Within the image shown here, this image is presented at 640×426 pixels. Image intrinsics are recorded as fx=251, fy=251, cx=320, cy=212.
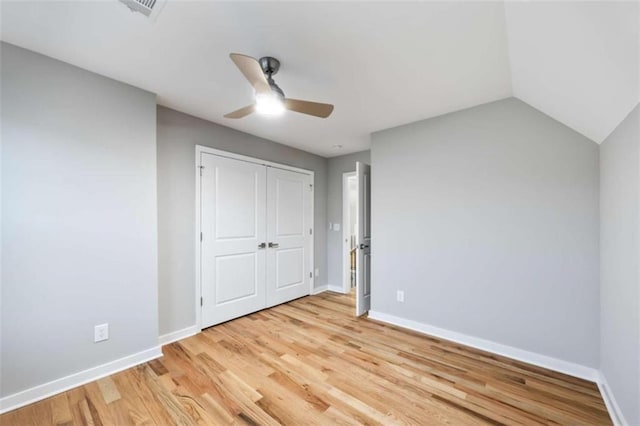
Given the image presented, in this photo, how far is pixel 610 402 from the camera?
1.66 m

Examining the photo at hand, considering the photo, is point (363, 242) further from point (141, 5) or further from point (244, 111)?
point (141, 5)

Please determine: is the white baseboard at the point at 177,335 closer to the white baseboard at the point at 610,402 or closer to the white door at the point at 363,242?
the white door at the point at 363,242

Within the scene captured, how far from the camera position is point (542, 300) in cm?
216

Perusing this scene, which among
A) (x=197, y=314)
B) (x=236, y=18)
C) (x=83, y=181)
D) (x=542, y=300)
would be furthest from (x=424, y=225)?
(x=83, y=181)

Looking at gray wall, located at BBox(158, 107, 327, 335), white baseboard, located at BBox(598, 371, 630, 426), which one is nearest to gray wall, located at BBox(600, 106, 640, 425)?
white baseboard, located at BBox(598, 371, 630, 426)

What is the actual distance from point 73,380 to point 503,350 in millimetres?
3564

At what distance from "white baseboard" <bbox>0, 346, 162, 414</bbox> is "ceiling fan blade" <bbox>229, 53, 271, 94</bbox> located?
241 centimetres

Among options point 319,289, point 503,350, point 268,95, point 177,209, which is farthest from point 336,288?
point 268,95

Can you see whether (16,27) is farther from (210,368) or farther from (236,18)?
(210,368)

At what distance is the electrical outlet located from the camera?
77.9 inches

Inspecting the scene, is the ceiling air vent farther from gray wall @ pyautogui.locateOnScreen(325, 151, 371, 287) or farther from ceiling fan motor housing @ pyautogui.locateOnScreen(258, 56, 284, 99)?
gray wall @ pyautogui.locateOnScreen(325, 151, 371, 287)

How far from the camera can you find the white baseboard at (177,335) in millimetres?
2524

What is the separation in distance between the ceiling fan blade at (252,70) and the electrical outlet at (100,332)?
2196 mm

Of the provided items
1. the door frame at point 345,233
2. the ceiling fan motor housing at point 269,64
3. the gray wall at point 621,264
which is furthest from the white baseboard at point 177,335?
the gray wall at point 621,264
